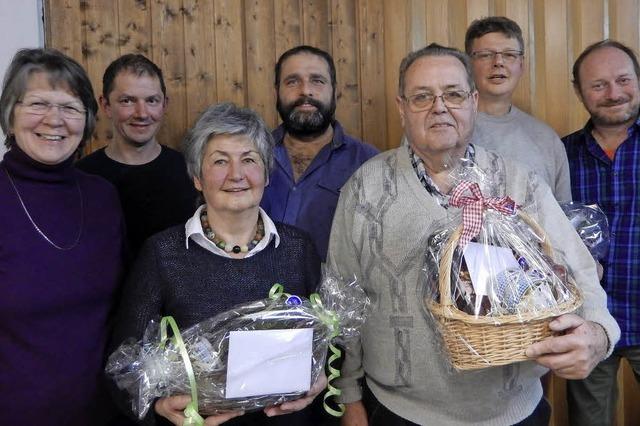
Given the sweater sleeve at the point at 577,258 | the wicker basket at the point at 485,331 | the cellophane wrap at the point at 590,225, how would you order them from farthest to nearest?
the cellophane wrap at the point at 590,225 → the sweater sleeve at the point at 577,258 → the wicker basket at the point at 485,331

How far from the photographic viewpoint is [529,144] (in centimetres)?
221

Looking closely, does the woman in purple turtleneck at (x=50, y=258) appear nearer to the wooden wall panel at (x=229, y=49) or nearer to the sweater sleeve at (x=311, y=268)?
the sweater sleeve at (x=311, y=268)

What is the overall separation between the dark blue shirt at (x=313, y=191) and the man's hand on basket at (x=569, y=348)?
104 centimetres

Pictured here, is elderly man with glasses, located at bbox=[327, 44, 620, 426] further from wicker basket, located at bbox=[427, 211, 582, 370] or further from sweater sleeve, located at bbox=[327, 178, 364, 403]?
wicker basket, located at bbox=[427, 211, 582, 370]

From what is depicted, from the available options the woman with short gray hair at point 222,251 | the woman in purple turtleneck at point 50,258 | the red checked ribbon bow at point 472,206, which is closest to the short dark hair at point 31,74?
the woman in purple turtleneck at point 50,258

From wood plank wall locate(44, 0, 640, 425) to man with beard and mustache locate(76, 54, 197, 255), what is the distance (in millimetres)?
520

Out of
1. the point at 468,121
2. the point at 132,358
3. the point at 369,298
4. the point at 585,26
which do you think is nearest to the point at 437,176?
the point at 468,121

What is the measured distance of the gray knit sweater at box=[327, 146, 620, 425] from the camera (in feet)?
4.84

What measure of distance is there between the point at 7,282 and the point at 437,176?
1195 mm

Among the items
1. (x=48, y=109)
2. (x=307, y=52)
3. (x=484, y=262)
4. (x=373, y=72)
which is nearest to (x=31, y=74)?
(x=48, y=109)

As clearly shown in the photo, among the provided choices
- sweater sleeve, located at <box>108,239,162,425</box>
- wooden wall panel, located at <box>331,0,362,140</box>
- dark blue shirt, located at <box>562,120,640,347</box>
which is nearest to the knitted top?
sweater sleeve, located at <box>108,239,162,425</box>

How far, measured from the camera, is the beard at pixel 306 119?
2373 mm

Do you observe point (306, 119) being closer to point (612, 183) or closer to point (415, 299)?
point (415, 299)

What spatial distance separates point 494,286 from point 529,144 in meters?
1.19
